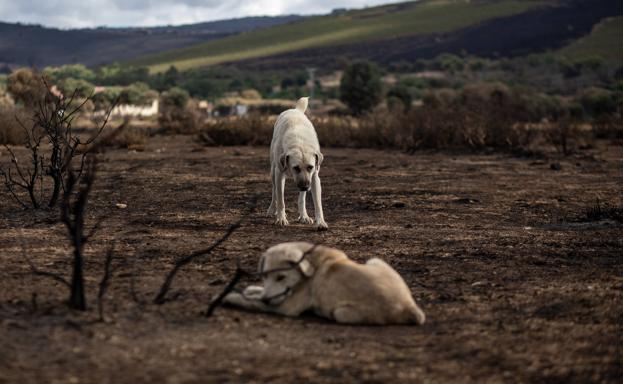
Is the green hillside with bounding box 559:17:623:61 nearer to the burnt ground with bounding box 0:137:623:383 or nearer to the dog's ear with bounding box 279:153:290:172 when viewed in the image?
the burnt ground with bounding box 0:137:623:383

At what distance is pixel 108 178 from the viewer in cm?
1489

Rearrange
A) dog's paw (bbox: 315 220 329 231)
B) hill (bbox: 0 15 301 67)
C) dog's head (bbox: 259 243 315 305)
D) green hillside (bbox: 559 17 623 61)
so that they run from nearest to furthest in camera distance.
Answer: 1. dog's head (bbox: 259 243 315 305)
2. dog's paw (bbox: 315 220 329 231)
3. green hillside (bbox: 559 17 623 61)
4. hill (bbox: 0 15 301 67)

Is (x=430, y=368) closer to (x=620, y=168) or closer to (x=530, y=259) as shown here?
(x=530, y=259)

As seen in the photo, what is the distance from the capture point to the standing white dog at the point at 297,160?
8992 millimetres

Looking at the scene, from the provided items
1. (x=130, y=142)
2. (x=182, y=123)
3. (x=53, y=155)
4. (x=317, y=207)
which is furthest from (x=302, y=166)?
(x=182, y=123)

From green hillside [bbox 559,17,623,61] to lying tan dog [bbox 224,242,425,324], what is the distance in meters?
100

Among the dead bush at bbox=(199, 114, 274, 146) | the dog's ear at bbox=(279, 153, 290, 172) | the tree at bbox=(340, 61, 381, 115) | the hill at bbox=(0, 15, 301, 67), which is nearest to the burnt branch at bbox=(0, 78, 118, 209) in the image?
the dog's ear at bbox=(279, 153, 290, 172)

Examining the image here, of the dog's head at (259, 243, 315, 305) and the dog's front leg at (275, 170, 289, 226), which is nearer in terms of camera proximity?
the dog's head at (259, 243, 315, 305)

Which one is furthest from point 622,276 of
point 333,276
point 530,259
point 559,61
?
point 559,61

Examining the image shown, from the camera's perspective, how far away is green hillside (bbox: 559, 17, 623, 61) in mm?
107250

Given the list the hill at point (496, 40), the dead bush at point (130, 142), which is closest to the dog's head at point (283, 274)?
the dead bush at point (130, 142)

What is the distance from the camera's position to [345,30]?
553 ft

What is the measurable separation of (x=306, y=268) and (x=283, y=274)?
0.16 metres

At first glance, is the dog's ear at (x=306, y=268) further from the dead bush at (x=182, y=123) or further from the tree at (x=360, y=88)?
the tree at (x=360, y=88)
